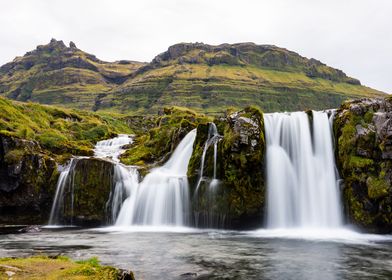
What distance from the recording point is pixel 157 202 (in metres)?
29.8

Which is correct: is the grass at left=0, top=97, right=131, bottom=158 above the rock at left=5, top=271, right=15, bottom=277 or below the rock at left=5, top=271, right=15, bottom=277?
above

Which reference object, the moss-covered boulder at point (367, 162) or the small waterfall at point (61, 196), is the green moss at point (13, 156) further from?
the moss-covered boulder at point (367, 162)

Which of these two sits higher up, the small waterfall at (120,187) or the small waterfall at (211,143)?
the small waterfall at (211,143)

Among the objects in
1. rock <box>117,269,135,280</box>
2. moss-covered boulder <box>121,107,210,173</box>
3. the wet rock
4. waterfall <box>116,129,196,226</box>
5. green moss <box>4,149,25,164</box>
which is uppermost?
moss-covered boulder <box>121,107,210,173</box>

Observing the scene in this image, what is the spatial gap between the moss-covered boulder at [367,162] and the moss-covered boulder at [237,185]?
5862mm

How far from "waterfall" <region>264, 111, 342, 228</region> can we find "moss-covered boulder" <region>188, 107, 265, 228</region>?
1.10 m

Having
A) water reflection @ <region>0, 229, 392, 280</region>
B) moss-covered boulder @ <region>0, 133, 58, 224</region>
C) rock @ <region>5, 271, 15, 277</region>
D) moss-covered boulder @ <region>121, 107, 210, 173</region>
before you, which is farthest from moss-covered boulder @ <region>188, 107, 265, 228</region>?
rock @ <region>5, 271, 15, 277</region>

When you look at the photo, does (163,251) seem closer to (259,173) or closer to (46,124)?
(259,173)

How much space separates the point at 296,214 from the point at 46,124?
3909 cm

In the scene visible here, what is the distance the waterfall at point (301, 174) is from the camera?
27.1 m

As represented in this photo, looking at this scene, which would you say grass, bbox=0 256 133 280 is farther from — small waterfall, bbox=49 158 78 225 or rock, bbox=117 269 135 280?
small waterfall, bbox=49 158 78 225

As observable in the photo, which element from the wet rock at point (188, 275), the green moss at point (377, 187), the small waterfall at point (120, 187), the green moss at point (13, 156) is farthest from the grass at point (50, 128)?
the green moss at point (377, 187)

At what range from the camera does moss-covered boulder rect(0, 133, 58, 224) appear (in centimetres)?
3142

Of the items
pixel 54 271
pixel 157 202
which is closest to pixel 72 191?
pixel 157 202
